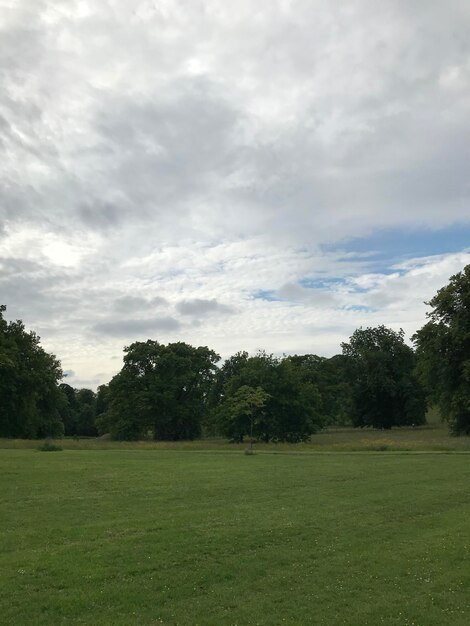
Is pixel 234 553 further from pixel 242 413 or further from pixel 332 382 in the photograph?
pixel 332 382

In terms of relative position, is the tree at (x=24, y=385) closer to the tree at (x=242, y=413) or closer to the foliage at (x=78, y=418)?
the tree at (x=242, y=413)

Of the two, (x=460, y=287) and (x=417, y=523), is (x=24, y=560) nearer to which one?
(x=417, y=523)

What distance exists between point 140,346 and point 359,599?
239ft

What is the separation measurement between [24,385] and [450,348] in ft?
176

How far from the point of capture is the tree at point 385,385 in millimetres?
90625

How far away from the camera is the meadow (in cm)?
759

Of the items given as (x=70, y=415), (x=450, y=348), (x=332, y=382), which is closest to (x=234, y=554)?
(x=450, y=348)

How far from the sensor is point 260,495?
17312 millimetres

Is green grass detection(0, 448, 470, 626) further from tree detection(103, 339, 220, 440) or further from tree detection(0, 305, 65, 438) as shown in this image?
tree detection(103, 339, 220, 440)

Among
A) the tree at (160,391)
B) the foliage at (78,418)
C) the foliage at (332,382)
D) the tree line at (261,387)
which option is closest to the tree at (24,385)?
the tree line at (261,387)

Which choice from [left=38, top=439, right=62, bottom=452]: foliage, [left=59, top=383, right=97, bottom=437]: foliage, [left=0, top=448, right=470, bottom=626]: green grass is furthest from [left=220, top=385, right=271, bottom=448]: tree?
[left=59, top=383, right=97, bottom=437]: foliage

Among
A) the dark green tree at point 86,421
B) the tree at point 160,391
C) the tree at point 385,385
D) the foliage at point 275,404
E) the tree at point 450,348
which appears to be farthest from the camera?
the dark green tree at point 86,421

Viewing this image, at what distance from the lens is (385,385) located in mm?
91562

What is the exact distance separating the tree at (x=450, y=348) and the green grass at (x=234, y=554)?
113ft
